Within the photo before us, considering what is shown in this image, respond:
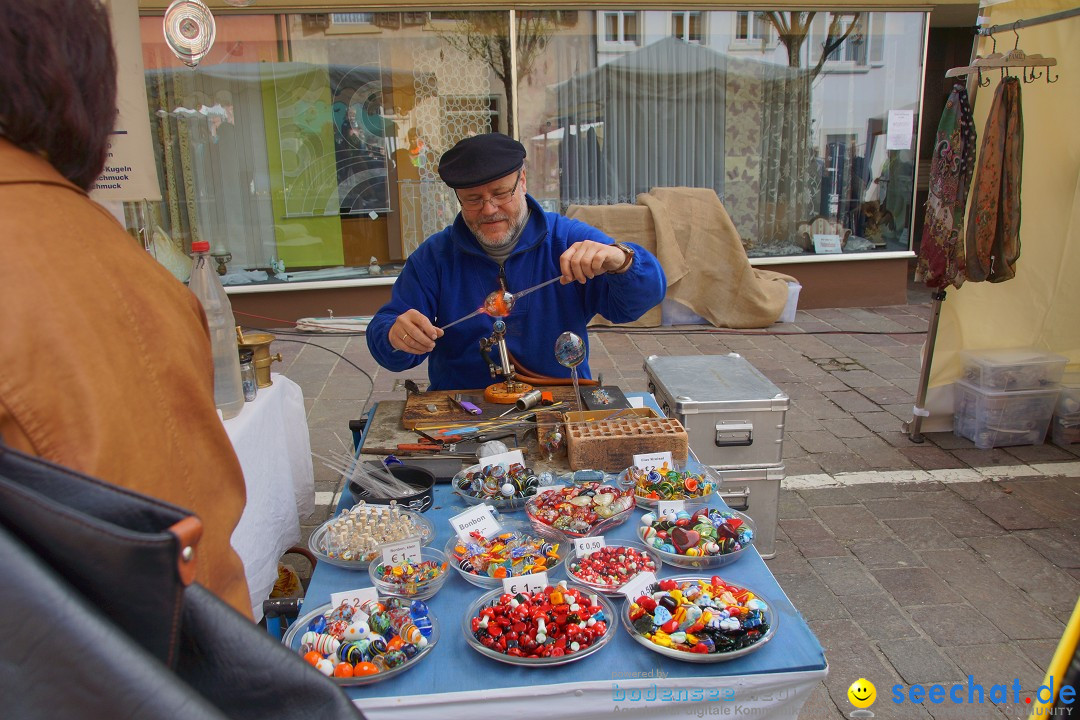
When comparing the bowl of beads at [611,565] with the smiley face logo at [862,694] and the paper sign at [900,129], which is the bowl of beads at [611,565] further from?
the paper sign at [900,129]

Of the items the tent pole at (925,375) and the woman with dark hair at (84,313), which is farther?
the tent pole at (925,375)

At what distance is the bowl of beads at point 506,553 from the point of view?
1.68 meters

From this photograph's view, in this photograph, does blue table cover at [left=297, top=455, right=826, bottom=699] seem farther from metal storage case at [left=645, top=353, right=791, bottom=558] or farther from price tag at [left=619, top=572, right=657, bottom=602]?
metal storage case at [left=645, top=353, right=791, bottom=558]

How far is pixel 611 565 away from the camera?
169 cm

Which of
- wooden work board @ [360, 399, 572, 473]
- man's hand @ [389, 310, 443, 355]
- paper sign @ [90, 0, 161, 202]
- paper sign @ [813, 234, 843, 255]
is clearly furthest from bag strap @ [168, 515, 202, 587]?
paper sign @ [813, 234, 843, 255]

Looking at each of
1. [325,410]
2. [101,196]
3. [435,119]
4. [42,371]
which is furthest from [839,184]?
[42,371]

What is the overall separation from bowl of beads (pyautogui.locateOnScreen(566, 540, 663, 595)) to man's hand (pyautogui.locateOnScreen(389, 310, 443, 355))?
101 cm

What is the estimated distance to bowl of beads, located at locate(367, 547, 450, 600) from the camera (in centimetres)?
162

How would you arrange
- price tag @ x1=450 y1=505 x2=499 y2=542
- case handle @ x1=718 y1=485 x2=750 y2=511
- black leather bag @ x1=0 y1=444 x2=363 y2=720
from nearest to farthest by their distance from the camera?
black leather bag @ x1=0 y1=444 x2=363 y2=720 < price tag @ x1=450 y1=505 x2=499 y2=542 < case handle @ x1=718 y1=485 x2=750 y2=511

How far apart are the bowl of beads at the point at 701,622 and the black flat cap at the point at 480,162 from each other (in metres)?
1.60

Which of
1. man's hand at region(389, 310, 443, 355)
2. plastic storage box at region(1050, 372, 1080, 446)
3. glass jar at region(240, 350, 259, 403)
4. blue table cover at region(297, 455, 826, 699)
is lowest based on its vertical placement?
plastic storage box at region(1050, 372, 1080, 446)

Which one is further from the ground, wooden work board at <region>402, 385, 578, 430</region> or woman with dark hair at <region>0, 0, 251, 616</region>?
woman with dark hair at <region>0, 0, 251, 616</region>

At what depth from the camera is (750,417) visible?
284 cm

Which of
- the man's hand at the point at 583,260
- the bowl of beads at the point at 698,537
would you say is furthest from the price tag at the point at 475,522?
the man's hand at the point at 583,260
